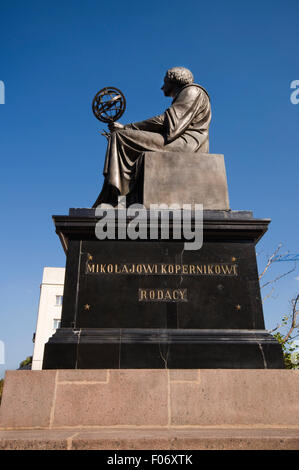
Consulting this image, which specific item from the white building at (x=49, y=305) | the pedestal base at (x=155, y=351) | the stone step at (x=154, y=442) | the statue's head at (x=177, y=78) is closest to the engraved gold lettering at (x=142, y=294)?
the pedestal base at (x=155, y=351)

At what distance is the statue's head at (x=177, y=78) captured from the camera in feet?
23.4

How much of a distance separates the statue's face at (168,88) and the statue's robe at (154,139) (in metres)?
0.56

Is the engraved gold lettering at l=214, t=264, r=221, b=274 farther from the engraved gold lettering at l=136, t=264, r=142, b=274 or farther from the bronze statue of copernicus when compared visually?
the bronze statue of copernicus

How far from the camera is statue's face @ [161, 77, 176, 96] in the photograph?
7.25m

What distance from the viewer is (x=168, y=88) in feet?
24.0

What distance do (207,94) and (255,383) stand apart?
5.33 m

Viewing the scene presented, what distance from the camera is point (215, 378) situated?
13.3ft

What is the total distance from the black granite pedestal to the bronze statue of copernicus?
1.17 metres

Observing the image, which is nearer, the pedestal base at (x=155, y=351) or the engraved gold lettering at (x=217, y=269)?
the pedestal base at (x=155, y=351)

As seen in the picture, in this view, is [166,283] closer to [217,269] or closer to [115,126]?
[217,269]

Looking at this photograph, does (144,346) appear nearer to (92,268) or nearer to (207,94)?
(92,268)

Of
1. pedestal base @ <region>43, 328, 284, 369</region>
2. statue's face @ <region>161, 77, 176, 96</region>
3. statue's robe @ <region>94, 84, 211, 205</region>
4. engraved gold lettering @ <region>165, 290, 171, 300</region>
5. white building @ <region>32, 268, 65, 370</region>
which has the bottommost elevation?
pedestal base @ <region>43, 328, 284, 369</region>

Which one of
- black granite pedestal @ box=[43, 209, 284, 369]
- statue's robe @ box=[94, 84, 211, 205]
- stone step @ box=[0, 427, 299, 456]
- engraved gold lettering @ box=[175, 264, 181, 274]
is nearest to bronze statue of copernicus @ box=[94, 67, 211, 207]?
statue's robe @ box=[94, 84, 211, 205]

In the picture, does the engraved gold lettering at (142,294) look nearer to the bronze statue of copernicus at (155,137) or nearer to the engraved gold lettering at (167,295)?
the engraved gold lettering at (167,295)
